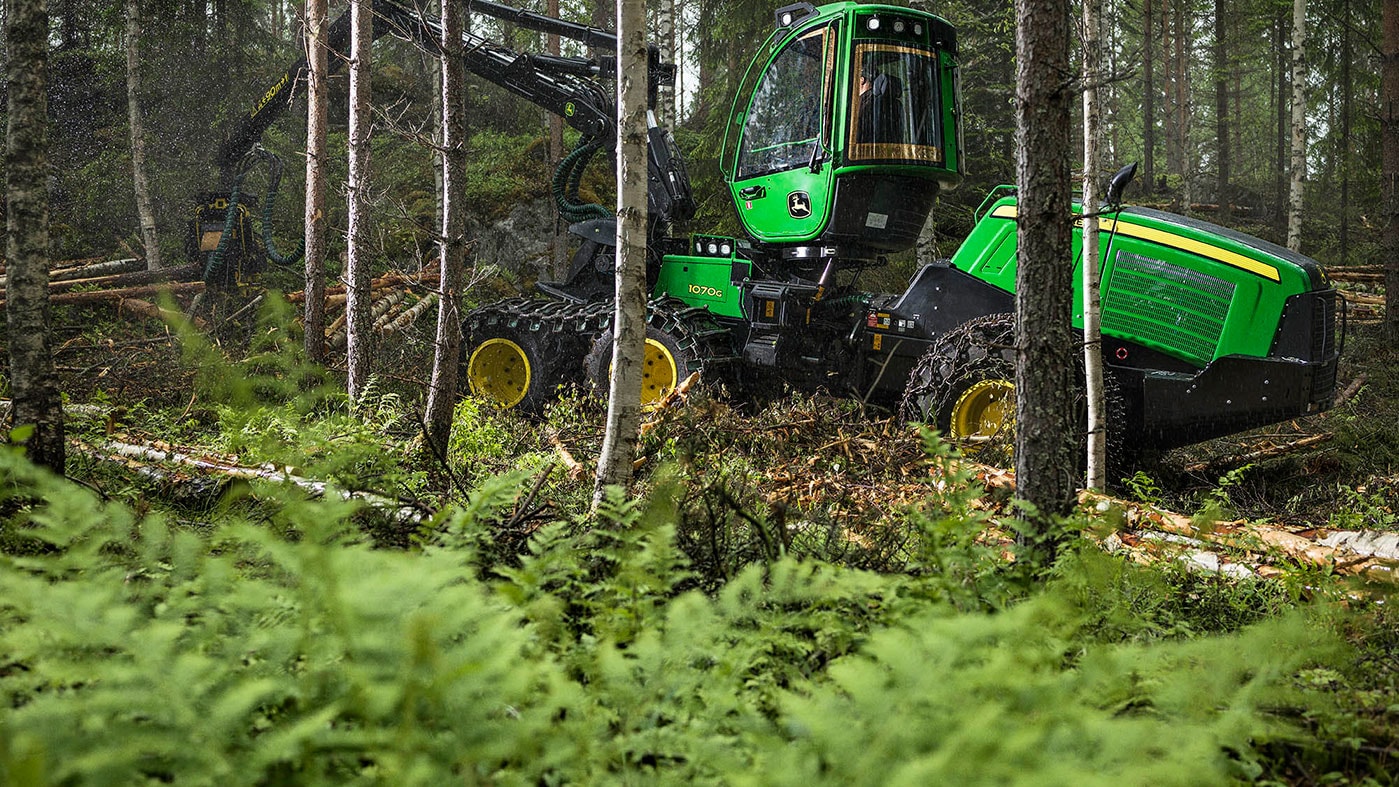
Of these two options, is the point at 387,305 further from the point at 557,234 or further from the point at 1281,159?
the point at 1281,159

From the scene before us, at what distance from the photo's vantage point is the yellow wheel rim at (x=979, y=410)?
7.09 meters

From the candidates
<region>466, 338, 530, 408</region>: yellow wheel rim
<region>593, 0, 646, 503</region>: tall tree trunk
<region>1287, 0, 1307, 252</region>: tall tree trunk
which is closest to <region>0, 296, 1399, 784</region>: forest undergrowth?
<region>593, 0, 646, 503</region>: tall tree trunk

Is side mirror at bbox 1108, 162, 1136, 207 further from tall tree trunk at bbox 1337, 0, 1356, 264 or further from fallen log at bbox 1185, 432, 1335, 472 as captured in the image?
tall tree trunk at bbox 1337, 0, 1356, 264

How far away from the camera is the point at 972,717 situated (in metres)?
1.62

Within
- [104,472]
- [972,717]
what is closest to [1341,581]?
[972,717]

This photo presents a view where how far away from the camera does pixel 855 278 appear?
9.05m

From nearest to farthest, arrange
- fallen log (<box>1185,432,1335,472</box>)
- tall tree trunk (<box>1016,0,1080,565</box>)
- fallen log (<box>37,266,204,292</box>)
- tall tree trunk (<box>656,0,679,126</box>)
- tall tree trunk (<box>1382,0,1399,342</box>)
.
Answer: tall tree trunk (<box>1016,0,1080,565</box>) < fallen log (<box>1185,432,1335,472</box>) < tall tree trunk (<box>1382,0,1399,342</box>) < fallen log (<box>37,266,204,292</box>) < tall tree trunk (<box>656,0,679,126</box>)

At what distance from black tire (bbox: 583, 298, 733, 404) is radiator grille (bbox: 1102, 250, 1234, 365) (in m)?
3.26

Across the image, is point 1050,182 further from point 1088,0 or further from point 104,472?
point 104,472

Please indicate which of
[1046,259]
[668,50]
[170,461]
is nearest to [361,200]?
[170,461]

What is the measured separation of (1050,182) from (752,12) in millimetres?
12747

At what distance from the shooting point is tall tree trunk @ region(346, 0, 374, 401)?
8.69m

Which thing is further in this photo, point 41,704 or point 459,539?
point 459,539

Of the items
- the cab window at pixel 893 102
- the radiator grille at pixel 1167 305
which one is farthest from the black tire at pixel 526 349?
the radiator grille at pixel 1167 305
